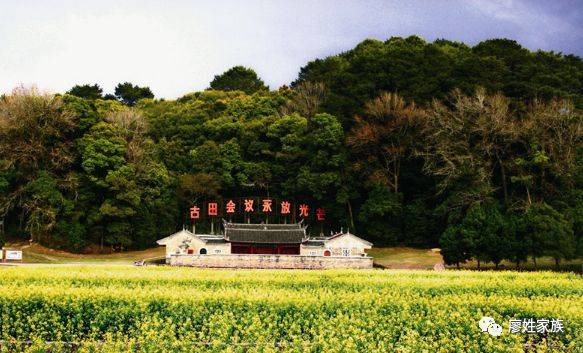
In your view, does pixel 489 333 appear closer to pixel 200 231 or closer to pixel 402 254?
pixel 402 254

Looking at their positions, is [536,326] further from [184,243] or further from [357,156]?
[357,156]

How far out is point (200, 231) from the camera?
66312mm

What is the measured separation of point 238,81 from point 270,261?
5101cm

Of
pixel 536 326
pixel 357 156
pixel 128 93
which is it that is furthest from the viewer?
pixel 128 93

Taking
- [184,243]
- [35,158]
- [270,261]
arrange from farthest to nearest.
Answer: [35,158]
[184,243]
[270,261]

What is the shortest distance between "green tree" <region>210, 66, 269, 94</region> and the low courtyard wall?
47.9 metres

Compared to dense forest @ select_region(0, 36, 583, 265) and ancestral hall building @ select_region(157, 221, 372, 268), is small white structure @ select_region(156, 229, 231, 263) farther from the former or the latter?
dense forest @ select_region(0, 36, 583, 265)

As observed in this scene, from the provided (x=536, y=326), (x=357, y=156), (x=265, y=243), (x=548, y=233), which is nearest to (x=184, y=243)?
(x=265, y=243)

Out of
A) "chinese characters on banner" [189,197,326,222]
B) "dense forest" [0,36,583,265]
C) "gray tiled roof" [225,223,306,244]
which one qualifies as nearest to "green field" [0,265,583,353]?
"dense forest" [0,36,583,265]

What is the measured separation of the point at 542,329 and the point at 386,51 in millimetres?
56095

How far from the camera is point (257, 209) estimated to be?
67.8 m

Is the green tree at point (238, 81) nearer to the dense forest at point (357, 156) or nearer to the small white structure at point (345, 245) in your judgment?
the dense forest at point (357, 156)

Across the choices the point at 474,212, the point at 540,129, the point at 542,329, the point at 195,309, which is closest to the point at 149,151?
the point at 474,212

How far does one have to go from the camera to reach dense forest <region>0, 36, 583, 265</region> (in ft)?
154
